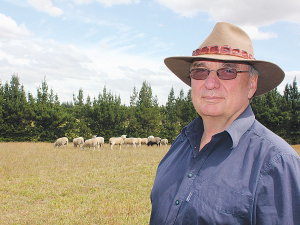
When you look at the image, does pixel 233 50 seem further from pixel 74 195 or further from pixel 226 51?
pixel 74 195

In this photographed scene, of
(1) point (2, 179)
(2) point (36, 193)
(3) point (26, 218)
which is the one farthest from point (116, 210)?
(1) point (2, 179)

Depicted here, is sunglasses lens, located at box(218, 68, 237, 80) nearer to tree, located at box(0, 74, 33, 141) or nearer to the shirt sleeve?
the shirt sleeve

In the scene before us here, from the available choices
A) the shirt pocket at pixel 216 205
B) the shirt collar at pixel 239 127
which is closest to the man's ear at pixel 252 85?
the shirt collar at pixel 239 127

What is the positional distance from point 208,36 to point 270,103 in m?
44.0

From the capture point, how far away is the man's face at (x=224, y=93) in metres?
1.99

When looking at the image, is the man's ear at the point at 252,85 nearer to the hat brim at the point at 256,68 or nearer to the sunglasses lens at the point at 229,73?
the hat brim at the point at 256,68

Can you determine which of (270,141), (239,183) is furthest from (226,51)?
(239,183)

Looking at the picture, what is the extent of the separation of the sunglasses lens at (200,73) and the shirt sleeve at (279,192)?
38.2 inches

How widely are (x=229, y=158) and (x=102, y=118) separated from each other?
44473 mm

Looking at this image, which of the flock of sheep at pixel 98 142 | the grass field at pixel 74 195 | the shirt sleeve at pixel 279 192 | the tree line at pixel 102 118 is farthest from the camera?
the tree line at pixel 102 118

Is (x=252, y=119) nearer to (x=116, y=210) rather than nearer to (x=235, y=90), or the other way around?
(x=235, y=90)

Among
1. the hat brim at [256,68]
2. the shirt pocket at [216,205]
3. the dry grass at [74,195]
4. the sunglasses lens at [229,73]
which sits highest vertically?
the hat brim at [256,68]

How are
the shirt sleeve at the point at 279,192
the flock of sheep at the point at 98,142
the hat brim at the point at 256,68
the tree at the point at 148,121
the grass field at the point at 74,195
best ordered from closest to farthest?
the shirt sleeve at the point at 279,192 → the hat brim at the point at 256,68 → the grass field at the point at 74,195 → the flock of sheep at the point at 98,142 → the tree at the point at 148,121

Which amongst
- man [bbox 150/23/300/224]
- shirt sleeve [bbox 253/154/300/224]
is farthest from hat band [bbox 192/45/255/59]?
shirt sleeve [bbox 253/154/300/224]
